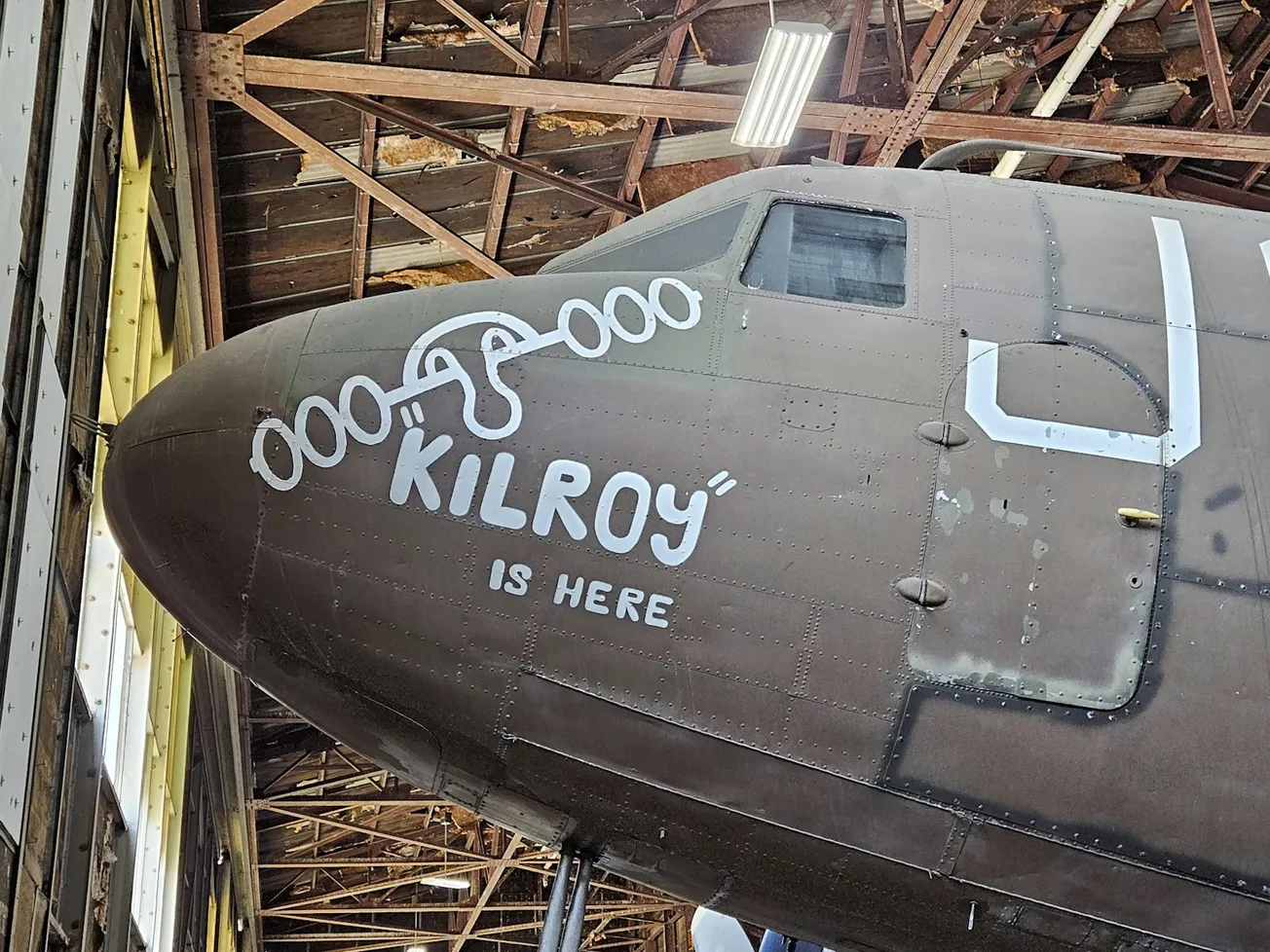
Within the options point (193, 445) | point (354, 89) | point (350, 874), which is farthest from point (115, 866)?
point (350, 874)

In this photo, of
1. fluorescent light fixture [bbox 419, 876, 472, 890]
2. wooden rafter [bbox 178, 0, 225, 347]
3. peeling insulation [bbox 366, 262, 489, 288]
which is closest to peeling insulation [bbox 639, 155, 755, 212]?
peeling insulation [bbox 366, 262, 489, 288]

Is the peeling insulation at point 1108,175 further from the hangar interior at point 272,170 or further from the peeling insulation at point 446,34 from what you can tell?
the peeling insulation at point 446,34

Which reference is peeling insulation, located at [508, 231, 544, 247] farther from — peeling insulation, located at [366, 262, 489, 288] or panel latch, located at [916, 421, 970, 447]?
panel latch, located at [916, 421, 970, 447]

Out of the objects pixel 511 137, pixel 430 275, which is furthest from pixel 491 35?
pixel 430 275

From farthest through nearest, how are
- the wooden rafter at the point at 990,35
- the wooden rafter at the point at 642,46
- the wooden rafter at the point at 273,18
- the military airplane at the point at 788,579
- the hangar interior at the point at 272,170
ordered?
the wooden rafter at the point at 990,35, the wooden rafter at the point at 642,46, the wooden rafter at the point at 273,18, the hangar interior at the point at 272,170, the military airplane at the point at 788,579

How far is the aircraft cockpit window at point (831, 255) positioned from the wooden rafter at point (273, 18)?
6438 mm

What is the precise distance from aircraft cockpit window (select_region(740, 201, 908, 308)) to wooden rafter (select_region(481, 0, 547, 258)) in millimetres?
6856

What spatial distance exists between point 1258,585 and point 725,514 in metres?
2.02

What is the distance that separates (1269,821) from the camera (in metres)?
5.13

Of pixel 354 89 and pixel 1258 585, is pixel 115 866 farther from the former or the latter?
pixel 1258 585

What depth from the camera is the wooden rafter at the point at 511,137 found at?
40.5ft

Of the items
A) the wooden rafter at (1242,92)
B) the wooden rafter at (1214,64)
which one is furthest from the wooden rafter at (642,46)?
the wooden rafter at (1242,92)

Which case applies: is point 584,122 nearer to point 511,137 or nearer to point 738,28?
point 511,137

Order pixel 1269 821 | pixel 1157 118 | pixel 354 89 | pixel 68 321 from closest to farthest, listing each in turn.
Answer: pixel 1269 821 → pixel 68 321 → pixel 354 89 → pixel 1157 118
